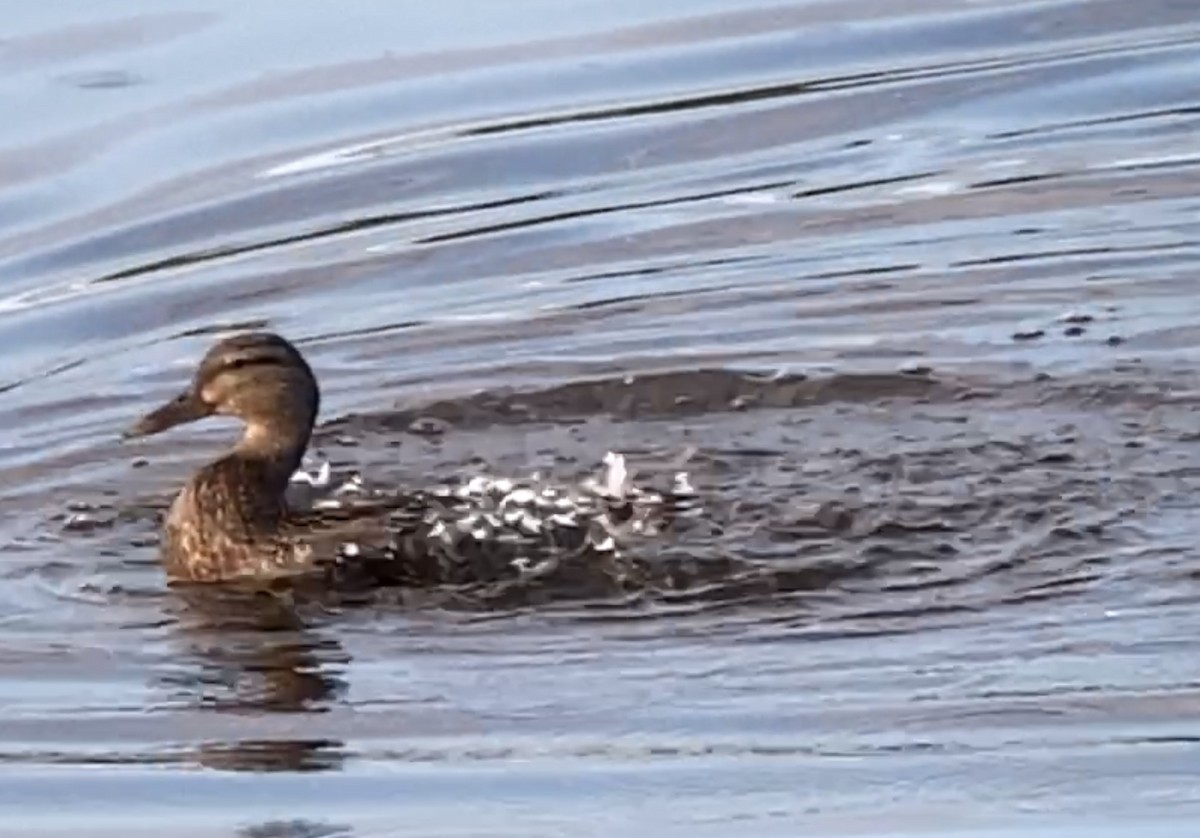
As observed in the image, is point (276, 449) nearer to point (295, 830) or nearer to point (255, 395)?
point (255, 395)

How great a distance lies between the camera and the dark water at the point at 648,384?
415 inches

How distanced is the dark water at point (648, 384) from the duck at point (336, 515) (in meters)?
0.22

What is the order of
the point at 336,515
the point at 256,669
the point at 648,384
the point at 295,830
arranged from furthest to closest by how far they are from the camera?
1. the point at 648,384
2. the point at 336,515
3. the point at 256,669
4. the point at 295,830

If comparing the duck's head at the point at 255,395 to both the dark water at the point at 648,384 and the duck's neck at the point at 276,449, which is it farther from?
the dark water at the point at 648,384

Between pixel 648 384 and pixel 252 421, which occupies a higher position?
A: pixel 252 421

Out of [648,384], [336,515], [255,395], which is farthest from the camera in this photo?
[648,384]

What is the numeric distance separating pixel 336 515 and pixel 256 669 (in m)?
1.17

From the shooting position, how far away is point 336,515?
42.4ft

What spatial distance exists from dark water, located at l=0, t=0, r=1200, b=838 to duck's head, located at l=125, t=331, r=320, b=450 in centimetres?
32

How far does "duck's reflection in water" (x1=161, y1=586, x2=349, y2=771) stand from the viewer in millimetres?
10883

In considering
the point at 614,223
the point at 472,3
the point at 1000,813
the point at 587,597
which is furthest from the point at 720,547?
the point at 472,3

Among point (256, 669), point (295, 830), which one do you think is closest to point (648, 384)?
point (256, 669)

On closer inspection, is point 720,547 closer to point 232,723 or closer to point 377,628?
point 377,628

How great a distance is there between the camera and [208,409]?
13461 mm
